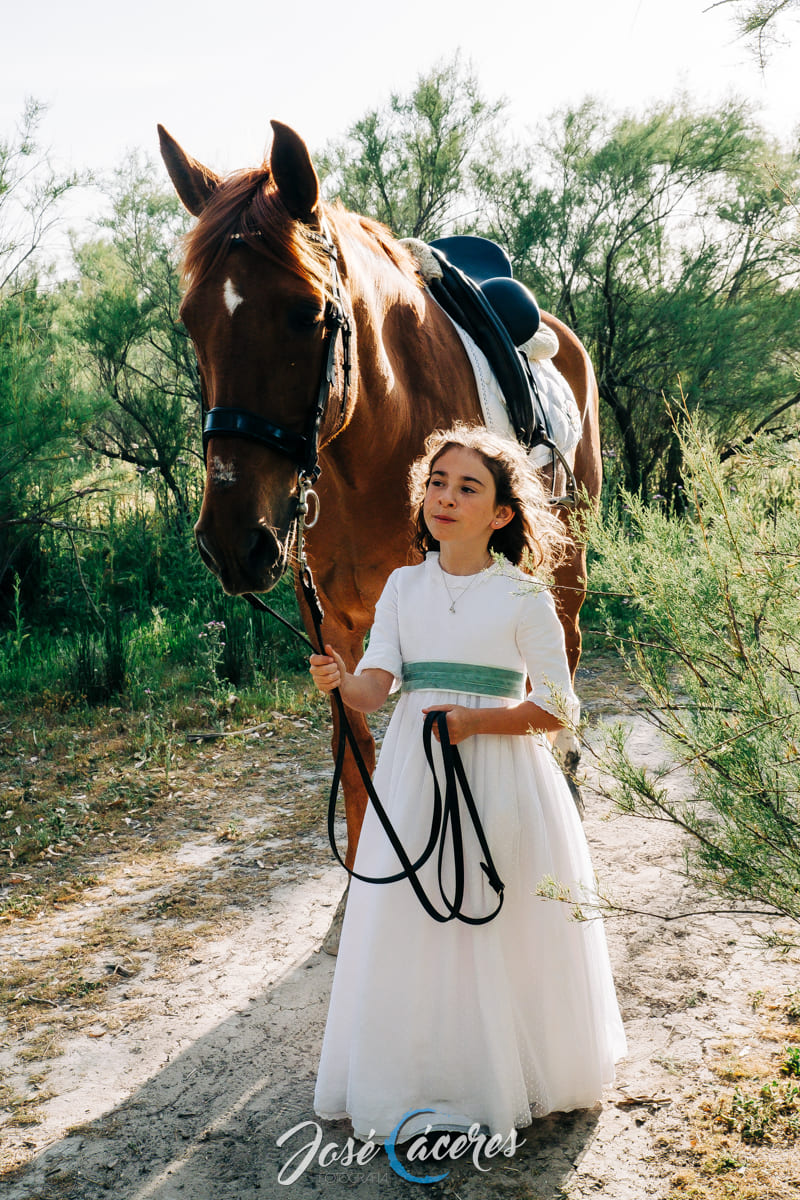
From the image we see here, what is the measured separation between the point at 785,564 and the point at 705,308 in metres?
7.86

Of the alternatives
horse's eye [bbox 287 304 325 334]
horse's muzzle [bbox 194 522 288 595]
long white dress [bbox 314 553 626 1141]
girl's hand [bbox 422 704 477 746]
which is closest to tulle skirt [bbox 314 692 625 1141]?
long white dress [bbox 314 553 626 1141]

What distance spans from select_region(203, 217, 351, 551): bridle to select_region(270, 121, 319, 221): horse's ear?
65 millimetres

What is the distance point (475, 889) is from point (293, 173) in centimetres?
177

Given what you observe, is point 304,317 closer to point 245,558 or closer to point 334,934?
point 245,558

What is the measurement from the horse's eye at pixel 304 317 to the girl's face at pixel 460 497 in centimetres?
46

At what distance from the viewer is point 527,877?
194cm

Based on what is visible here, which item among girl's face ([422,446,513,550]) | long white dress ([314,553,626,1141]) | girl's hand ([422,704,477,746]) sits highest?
girl's face ([422,446,513,550])

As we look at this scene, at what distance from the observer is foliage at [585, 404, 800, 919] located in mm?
1583

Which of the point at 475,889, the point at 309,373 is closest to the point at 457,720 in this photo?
the point at 475,889

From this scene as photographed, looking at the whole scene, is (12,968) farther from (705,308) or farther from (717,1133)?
(705,308)

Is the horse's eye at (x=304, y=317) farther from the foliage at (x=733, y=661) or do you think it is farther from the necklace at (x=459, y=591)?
the foliage at (x=733, y=661)

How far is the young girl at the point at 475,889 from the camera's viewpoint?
1.89m

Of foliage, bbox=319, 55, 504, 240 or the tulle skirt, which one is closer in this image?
the tulle skirt

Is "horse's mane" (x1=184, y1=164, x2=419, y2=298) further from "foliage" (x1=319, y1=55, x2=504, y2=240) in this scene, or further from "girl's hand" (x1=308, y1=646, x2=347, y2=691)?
"foliage" (x1=319, y1=55, x2=504, y2=240)
